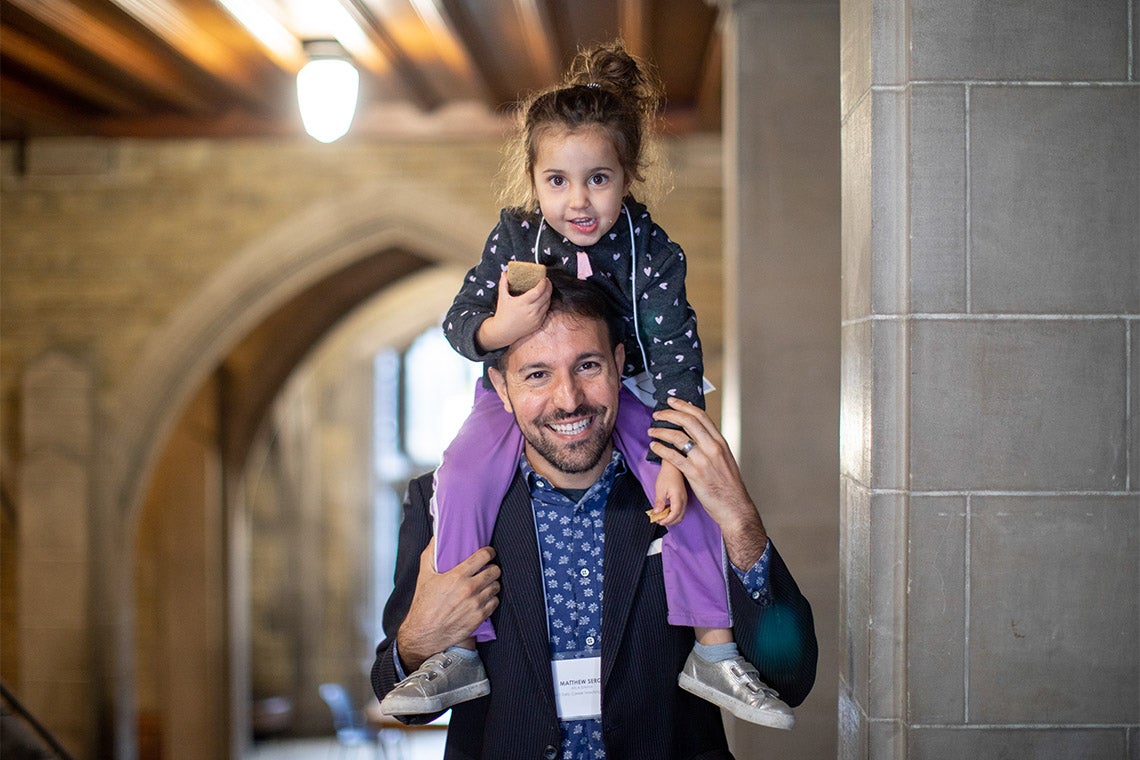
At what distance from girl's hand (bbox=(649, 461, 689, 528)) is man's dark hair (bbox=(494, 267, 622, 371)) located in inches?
9.6

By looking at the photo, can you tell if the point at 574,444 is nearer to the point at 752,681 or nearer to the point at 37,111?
the point at 752,681

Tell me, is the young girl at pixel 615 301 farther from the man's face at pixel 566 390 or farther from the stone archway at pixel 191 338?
the stone archway at pixel 191 338

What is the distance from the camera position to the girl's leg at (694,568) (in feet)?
6.24

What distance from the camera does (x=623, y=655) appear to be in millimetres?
1944

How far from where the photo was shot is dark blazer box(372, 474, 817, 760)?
1.91m

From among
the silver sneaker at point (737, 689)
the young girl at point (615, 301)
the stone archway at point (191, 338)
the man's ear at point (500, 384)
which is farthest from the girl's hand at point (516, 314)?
the stone archway at point (191, 338)

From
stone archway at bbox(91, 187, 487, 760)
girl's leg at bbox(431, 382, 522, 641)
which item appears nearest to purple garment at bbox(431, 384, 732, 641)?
girl's leg at bbox(431, 382, 522, 641)

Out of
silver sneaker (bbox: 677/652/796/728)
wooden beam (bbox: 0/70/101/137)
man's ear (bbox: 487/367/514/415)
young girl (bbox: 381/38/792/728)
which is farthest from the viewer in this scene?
wooden beam (bbox: 0/70/101/137)

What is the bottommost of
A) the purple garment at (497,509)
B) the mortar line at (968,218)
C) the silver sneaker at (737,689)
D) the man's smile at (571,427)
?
the silver sneaker at (737,689)

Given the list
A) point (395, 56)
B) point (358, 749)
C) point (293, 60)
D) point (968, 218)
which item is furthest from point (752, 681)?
point (358, 749)

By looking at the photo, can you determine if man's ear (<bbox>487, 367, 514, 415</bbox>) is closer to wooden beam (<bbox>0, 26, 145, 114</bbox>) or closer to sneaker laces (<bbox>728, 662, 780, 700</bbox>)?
sneaker laces (<bbox>728, 662, 780, 700</bbox>)

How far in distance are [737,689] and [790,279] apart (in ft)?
7.46

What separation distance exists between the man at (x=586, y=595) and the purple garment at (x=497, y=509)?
3cm

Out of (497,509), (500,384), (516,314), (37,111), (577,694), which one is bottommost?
(577,694)
